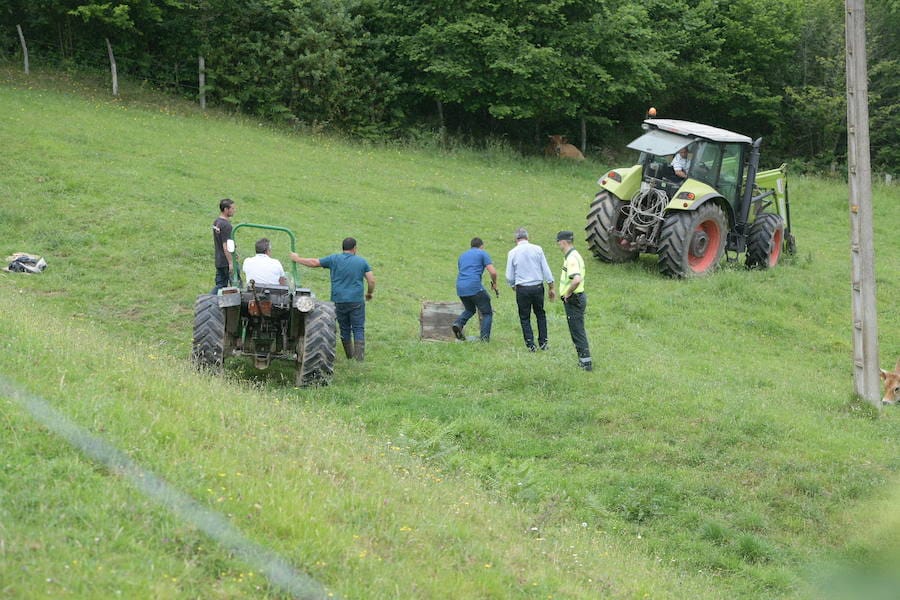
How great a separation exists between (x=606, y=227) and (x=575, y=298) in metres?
7.14

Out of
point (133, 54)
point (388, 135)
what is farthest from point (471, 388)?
point (133, 54)

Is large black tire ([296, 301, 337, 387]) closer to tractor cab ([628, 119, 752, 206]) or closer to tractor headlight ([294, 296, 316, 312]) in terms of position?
tractor headlight ([294, 296, 316, 312])

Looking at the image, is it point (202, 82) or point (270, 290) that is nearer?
point (270, 290)

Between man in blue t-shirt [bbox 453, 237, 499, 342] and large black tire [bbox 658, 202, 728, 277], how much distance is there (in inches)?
220

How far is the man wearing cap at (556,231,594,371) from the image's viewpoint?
11562mm

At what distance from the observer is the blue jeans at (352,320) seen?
12172mm

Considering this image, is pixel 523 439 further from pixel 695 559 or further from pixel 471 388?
pixel 695 559

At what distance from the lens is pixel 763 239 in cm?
1939

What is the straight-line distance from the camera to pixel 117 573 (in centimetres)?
471

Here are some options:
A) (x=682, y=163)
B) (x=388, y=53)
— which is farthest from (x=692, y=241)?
(x=388, y=53)

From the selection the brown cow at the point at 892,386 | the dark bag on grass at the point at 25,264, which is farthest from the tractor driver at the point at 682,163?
the dark bag on grass at the point at 25,264

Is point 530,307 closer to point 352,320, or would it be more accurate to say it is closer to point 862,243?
point 352,320

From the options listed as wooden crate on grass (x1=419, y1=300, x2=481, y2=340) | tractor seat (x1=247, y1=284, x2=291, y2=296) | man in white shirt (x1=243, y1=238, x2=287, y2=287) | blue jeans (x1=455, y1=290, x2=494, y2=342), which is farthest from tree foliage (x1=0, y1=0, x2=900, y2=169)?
tractor seat (x1=247, y1=284, x2=291, y2=296)

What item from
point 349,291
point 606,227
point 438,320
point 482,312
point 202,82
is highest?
point 202,82
